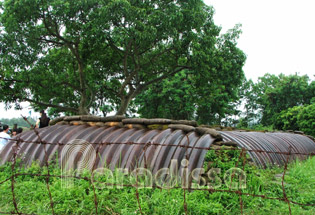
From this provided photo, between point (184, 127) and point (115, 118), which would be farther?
point (115, 118)

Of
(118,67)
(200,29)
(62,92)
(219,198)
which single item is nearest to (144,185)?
(219,198)

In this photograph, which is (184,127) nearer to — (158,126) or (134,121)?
(158,126)

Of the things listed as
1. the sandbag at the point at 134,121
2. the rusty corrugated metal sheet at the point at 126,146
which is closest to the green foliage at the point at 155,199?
the rusty corrugated metal sheet at the point at 126,146

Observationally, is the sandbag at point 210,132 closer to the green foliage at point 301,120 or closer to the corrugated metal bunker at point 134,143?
the corrugated metal bunker at point 134,143

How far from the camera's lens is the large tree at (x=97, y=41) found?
498 inches

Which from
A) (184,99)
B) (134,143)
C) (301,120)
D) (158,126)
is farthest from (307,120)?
(134,143)

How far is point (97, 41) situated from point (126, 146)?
8.89m

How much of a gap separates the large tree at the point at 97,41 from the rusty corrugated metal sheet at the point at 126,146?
6.97m

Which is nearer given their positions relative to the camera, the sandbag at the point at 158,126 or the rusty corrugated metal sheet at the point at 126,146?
the rusty corrugated metal sheet at the point at 126,146

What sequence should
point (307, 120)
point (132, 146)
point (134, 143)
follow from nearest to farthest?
point (134, 143)
point (132, 146)
point (307, 120)

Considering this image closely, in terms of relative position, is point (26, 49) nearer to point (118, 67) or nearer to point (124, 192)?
point (118, 67)

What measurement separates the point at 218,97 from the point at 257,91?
15.0 metres

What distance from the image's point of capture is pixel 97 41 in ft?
42.6

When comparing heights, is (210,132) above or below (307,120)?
below
